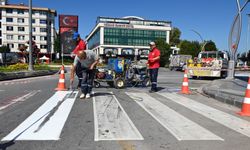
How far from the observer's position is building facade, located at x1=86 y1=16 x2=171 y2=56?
352ft

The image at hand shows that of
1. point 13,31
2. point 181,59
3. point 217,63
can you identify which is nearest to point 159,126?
point 217,63

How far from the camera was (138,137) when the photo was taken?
508cm

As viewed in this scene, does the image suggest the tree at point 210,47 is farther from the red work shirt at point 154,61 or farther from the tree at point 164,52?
the red work shirt at point 154,61

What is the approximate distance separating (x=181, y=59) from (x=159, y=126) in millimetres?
40102

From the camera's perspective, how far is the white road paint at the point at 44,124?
16.5 ft

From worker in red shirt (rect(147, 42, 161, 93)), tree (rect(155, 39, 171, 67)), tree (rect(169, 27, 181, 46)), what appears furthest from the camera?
tree (rect(169, 27, 181, 46))

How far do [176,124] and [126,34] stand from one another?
10438 centimetres

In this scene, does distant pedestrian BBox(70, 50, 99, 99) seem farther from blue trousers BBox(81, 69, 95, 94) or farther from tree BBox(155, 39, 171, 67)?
tree BBox(155, 39, 171, 67)

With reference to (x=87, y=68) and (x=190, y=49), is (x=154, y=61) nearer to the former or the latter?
(x=87, y=68)

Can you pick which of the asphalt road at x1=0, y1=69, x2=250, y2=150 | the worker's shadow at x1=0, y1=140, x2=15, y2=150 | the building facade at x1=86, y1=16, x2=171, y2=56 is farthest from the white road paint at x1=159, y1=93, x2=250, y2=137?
the building facade at x1=86, y1=16, x2=171, y2=56

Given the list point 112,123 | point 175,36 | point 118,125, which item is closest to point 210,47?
point 175,36

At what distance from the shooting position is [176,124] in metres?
6.12

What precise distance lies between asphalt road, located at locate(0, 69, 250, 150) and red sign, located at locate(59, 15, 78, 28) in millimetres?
76577

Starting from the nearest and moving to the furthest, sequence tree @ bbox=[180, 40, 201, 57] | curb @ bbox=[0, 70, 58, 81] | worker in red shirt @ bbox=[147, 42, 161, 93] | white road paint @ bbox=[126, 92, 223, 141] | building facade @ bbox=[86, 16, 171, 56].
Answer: white road paint @ bbox=[126, 92, 223, 141] < worker in red shirt @ bbox=[147, 42, 161, 93] < curb @ bbox=[0, 70, 58, 81] < tree @ bbox=[180, 40, 201, 57] < building facade @ bbox=[86, 16, 171, 56]
